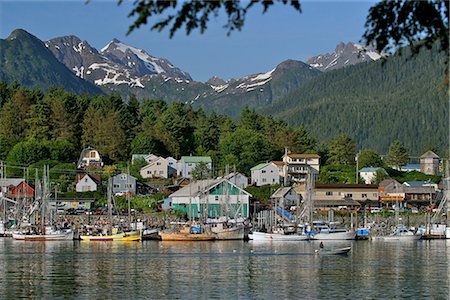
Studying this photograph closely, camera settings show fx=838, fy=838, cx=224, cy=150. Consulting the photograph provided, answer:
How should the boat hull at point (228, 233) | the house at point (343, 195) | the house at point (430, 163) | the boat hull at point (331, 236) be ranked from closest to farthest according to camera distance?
the boat hull at point (331, 236) < the boat hull at point (228, 233) < the house at point (343, 195) < the house at point (430, 163)

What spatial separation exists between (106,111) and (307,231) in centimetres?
5951

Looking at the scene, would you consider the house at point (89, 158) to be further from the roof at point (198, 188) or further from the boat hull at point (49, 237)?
the boat hull at point (49, 237)

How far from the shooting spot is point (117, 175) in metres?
102

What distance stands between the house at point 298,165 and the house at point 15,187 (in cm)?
3429

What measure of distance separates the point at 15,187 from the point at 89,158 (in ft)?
52.8

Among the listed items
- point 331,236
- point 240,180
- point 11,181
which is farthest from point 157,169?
point 331,236

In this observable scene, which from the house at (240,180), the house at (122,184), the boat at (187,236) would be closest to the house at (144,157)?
the house at (122,184)

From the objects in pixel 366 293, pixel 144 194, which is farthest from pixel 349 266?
pixel 144 194

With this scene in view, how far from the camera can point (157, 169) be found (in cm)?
11175

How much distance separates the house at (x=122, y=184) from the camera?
3898 inches

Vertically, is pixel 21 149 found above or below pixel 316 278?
above

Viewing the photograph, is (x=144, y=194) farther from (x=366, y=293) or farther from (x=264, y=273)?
(x=366, y=293)

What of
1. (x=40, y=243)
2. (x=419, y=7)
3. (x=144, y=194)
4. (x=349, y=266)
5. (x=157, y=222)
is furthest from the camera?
(x=144, y=194)

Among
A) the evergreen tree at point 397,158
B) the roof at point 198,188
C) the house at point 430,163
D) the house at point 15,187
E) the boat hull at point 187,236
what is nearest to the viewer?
the boat hull at point 187,236
